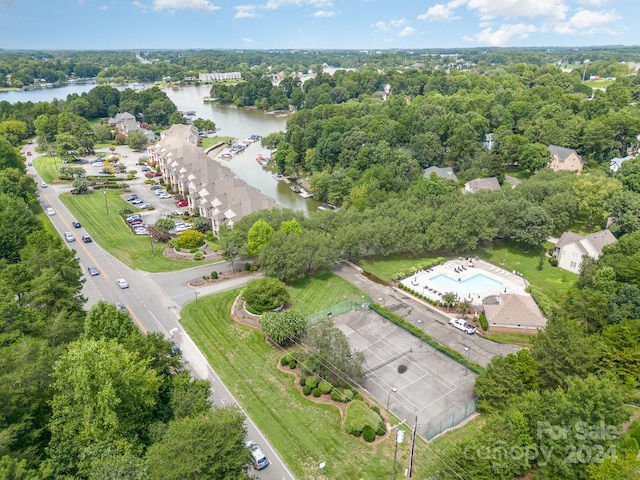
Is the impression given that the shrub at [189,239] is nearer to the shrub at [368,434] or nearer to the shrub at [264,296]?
the shrub at [264,296]

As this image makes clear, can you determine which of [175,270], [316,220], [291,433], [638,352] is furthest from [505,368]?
[175,270]

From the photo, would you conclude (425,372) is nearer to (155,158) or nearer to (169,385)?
(169,385)

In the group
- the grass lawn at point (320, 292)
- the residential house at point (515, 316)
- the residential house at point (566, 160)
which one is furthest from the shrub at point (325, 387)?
the residential house at point (566, 160)

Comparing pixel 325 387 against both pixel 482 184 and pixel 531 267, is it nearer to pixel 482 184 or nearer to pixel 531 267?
pixel 531 267

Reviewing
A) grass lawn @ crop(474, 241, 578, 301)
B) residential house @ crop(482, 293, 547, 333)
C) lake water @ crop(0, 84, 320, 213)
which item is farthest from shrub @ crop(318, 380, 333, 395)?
lake water @ crop(0, 84, 320, 213)

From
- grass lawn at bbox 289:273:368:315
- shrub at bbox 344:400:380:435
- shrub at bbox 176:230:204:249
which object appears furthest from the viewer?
shrub at bbox 176:230:204:249

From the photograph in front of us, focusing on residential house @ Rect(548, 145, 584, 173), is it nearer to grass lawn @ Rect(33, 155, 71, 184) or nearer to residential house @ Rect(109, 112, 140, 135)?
grass lawn @ Rect(33, 155, 71, 184)

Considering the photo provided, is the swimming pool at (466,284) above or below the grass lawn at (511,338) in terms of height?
above
